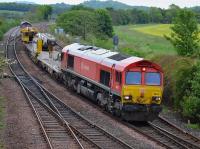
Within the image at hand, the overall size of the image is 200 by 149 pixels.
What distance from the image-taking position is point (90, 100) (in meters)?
30.8

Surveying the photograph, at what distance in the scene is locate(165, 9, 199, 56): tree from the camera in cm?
3994

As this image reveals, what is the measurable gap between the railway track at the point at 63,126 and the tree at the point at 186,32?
40.4 feet

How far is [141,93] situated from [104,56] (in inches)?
178

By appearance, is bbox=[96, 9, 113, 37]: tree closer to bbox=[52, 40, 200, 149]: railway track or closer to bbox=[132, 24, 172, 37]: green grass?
bbox=[132, 24, 172, 37]: green grass

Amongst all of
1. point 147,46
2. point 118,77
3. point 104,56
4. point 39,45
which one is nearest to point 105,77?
point 104,56

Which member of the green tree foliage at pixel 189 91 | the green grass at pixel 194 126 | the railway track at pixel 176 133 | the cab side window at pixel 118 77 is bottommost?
the green grass at pixel 194 126

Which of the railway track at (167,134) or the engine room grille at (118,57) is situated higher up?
the engine room grille at (118,57)

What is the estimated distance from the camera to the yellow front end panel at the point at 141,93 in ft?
77.4

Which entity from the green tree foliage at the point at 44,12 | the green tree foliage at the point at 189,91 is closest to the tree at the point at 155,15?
the green tree foliage at the point at 44,12

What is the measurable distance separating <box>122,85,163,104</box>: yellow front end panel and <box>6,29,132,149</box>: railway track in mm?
2192

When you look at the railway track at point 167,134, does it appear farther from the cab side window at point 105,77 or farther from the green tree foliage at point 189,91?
the cab side window at point 105,77

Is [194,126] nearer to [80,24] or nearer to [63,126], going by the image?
[63,126]

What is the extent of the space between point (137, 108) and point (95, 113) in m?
3.41

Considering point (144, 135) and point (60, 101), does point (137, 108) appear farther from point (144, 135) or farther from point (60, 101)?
point (60, 101)
